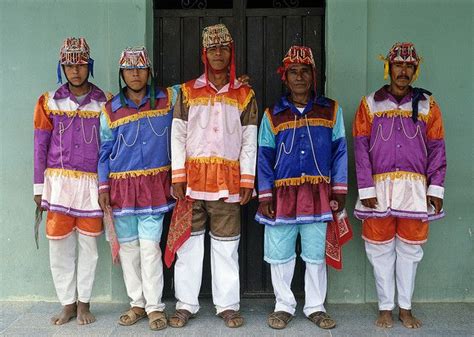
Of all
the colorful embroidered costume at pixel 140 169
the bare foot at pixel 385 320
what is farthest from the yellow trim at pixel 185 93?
the bare foot at pixel 385 320

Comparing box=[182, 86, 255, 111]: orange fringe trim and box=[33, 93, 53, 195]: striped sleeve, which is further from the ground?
box=[182, 86, 255, 111]: orange fringe trim

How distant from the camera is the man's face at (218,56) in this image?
5.00 metres

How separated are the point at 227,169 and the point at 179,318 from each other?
1.20 metres

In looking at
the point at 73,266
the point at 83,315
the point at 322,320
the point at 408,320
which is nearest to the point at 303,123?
the point at 322,320

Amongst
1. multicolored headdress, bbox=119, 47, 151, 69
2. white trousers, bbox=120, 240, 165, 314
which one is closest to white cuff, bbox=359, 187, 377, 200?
white trousers, bbox=120, 240, 165, 314

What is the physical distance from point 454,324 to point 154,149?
8.66ft

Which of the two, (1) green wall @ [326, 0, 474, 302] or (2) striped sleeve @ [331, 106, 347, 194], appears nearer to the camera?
(2) striped sleeve @ [331, 106, 347, 194]

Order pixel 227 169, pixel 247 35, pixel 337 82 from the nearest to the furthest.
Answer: pixel 227 169 → pixel 337 82 → pixel 247 35

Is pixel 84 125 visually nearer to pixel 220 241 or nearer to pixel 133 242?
pixel 133 242

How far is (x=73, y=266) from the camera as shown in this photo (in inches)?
207

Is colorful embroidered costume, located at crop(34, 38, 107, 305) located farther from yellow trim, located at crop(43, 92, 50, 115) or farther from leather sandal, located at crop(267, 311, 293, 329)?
leather sandal, located at crop(267, 311, 293, 329)

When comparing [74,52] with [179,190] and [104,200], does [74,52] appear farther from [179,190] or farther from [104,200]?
[179,190]

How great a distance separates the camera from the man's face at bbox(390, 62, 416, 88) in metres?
4.95

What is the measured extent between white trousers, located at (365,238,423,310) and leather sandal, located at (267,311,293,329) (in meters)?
0.72
